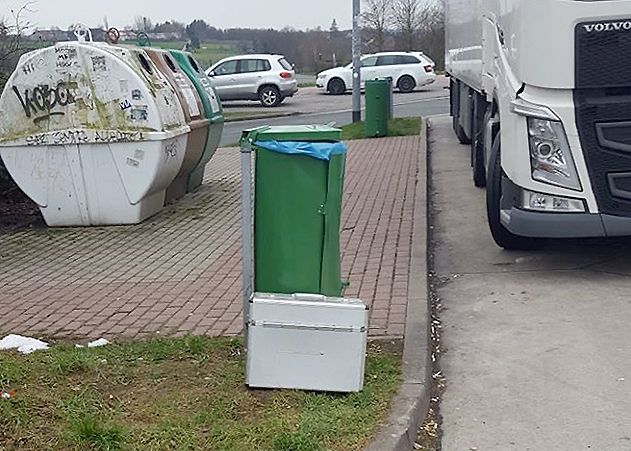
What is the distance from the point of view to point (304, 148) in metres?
5.00

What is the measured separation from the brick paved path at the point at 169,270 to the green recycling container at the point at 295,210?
A: 0.99 metres

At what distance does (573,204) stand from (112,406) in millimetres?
3869

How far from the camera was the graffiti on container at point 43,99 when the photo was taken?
32.6 feet


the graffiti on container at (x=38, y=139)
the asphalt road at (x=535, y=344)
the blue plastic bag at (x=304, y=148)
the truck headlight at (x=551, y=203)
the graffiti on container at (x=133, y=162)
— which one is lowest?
the asphalt road at (x=535, y=344)

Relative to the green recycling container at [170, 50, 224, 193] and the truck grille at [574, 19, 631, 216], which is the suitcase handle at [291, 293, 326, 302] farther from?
the green recycling container at [170, 50, 224, 193]

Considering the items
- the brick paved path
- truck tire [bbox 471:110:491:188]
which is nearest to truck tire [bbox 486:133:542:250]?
the brick paved path

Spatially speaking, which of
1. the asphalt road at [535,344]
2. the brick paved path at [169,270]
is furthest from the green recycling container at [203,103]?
the asphalt road at [535,344]

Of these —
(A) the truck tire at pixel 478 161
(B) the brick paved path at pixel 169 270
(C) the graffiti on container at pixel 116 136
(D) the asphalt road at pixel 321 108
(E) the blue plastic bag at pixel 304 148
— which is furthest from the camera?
(D) the asphalt road at pixel 321 108

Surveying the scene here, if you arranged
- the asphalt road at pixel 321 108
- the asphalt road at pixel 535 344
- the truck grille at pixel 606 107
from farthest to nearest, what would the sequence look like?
1. the asphalt road at pixel 321 108
2. the truck grille at pixel 606 107
3. the asphalt road at pixel 535 344

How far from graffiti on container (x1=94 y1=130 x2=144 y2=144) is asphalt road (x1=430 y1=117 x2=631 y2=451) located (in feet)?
10.9

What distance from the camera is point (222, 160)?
1684 cm

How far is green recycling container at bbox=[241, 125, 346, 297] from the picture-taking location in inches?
198

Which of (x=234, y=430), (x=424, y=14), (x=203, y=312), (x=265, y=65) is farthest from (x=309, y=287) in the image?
(x=424, y=14)

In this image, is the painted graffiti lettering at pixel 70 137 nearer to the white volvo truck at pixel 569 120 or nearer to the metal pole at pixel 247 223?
the white volvo truck at pixel 569 120
